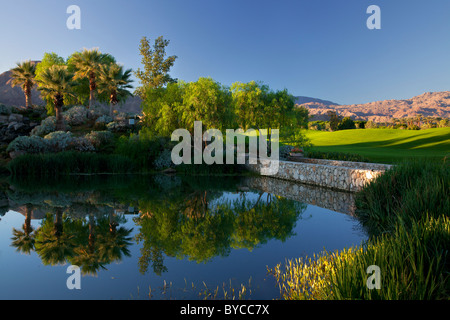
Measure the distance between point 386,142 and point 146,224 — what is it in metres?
36.2

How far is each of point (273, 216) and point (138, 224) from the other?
13.0 feet

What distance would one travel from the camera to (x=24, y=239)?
6.43 metres

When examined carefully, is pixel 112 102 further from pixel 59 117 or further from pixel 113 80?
pixel 59 117

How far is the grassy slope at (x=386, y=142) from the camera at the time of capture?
27.3m

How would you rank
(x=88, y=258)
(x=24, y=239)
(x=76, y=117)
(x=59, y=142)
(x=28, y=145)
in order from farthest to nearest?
1. (x=76, y=117)
2. (x=59, y=142)
3. (x=28, y=145)
4. (x=24, y=239)
5. (x=88, y=258)

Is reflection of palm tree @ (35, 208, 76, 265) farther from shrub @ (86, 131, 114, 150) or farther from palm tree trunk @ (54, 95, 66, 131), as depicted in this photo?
palm tree trunk @ (54, 95, 66, 131)

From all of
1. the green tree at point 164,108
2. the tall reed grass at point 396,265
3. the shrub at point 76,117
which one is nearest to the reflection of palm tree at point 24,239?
the tall reed grass at point 396,265

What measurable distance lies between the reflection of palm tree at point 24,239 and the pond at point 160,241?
25 mm

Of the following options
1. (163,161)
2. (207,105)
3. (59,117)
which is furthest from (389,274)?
(59,117)

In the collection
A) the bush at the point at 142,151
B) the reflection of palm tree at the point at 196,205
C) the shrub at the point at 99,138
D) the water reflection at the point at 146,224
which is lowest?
the reflection of palm tree at the point at 196,205

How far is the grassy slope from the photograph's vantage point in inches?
1076

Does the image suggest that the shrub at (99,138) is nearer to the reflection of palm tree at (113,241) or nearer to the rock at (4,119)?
the rock at (4,119)
